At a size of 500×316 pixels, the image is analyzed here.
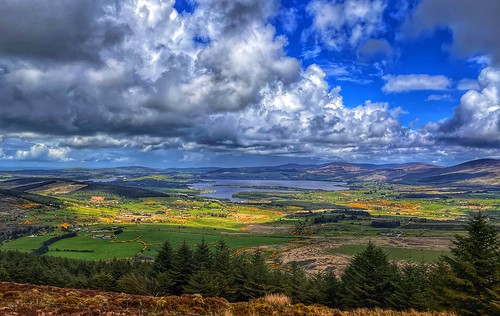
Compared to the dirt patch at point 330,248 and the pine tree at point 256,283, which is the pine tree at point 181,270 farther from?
the dirt patch at point 330,248

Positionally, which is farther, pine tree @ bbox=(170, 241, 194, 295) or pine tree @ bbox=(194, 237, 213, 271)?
pine tree @ bbox=(194, 237, 213, 271)

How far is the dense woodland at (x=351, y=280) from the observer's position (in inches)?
1116

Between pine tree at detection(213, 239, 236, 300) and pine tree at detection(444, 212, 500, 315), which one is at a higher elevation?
pine tree at detection(444, 212, 500, 315)

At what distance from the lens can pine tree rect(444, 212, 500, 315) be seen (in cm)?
2675

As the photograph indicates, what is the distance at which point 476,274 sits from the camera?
92.9 feet

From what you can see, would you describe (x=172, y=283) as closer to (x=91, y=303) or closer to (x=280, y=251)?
(x=91, y=303)

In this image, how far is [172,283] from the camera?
52750mm

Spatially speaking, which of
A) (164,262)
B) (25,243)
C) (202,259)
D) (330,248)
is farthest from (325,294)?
(25,243)

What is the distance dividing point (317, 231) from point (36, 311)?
18785 cm

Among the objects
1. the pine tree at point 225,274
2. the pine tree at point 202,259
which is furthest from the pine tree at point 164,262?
the pine tree at point 225,274

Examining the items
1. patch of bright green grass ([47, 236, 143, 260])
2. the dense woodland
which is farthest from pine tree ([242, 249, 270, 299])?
patch of bright green grass ([47, 236, 143, 260])

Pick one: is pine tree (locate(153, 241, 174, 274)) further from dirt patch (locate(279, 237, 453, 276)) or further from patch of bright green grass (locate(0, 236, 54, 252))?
patch of bright green grass (locate(0, 236, 54, 252))

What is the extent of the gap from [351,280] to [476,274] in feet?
56.6

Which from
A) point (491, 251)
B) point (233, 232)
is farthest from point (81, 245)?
point (491, 251)
